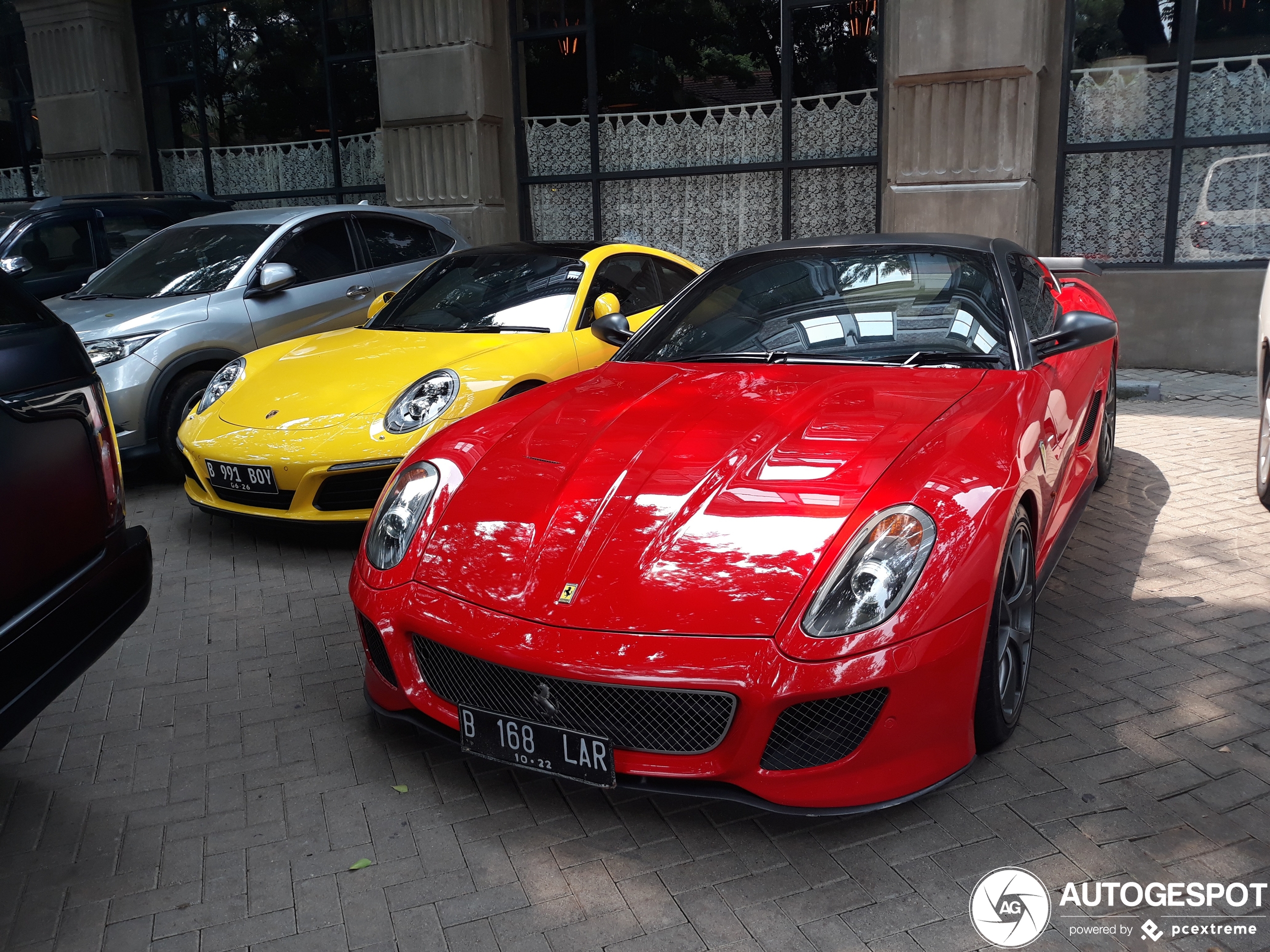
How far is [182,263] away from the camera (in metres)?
7.25

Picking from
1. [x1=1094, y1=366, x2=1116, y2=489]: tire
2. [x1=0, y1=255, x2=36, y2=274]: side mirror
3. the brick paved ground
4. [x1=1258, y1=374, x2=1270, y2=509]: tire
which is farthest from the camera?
[x1=0, y1=255, x2=36, y2=274]: side mirror

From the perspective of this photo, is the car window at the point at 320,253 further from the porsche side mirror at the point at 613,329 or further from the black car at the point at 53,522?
the black car at the point at 53,522

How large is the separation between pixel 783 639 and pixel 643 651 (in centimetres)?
34

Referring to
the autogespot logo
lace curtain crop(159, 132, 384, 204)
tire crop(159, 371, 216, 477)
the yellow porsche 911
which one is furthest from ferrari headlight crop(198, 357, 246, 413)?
lace curtain crop(159, 132, 384, 204)

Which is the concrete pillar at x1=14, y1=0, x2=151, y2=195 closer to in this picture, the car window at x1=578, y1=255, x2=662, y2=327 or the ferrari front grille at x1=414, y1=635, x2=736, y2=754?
the car window at x1=578, y1=255, x2=662, y2=327

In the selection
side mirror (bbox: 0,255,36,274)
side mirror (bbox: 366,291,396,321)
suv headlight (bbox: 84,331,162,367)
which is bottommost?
suv headlight (bbox: 84,331,162,367)

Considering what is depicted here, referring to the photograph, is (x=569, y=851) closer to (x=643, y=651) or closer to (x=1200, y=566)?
(x=643, y=651)

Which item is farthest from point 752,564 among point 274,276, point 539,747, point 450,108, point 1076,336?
point 450,108

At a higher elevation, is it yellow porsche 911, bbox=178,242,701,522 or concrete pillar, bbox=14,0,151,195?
concrete pillar, bbox=14,0,151,195

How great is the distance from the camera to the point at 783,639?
2.52 meters

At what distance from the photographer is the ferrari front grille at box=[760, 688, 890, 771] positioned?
8.30ft

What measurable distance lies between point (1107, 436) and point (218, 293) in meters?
5.52

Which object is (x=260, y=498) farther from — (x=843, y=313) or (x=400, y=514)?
(x=843, y=313)

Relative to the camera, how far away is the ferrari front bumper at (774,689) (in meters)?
2.49
